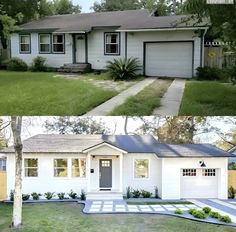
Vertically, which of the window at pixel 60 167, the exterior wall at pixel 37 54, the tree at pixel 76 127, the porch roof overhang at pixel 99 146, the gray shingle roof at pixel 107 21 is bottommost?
the window at pixel 60 167

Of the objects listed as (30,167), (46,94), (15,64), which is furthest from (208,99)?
(30,167)

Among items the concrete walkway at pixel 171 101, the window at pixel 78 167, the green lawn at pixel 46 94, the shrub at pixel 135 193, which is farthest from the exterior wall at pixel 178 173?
the green lawn at pixel 46 94

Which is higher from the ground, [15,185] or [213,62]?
[213,62]

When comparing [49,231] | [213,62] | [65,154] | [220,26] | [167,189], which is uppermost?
[220,26]

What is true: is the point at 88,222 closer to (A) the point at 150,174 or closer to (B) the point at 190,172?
(A) the point at 150,174

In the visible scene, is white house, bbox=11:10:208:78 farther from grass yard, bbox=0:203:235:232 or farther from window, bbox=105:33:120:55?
grass yard, bbox=0:203:235:232

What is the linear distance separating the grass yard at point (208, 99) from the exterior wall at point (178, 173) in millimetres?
1465

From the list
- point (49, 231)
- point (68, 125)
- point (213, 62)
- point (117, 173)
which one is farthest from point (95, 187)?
point (213, 62)

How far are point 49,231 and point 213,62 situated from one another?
2.44 meters

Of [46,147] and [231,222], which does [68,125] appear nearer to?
[46,147]

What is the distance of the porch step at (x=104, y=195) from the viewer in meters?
3.73

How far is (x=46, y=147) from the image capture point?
12.1ft

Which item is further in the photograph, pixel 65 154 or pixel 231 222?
pixel 65 154

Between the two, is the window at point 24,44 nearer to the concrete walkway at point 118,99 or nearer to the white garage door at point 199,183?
the concrete walkway at point 118,99
